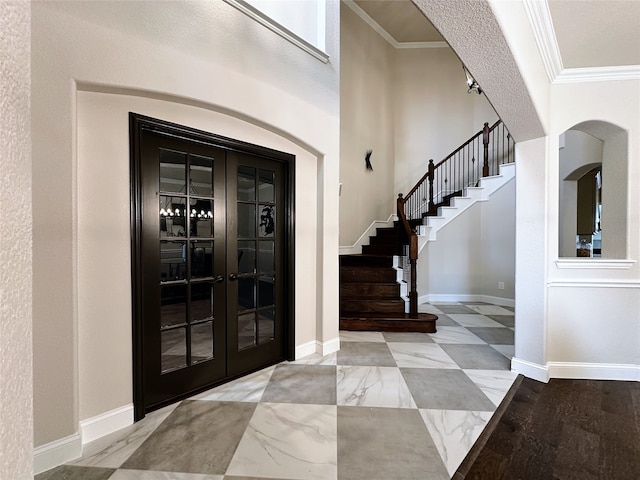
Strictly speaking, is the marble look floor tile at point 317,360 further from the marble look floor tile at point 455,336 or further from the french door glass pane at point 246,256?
the marble look floor tile at point 455,336

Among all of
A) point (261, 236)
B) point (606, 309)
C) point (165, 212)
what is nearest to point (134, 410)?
point (165, 212)

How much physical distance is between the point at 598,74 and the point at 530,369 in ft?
8.87

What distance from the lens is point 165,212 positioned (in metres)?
2.29

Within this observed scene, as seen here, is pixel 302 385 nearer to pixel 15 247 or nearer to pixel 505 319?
pixel 15 247

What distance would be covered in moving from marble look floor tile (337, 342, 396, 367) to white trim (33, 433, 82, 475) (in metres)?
2.05

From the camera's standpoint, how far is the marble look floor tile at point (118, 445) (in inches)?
68.0

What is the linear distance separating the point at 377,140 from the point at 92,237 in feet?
19.3

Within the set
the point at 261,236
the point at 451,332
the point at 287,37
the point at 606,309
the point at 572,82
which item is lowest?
the point at 451,332

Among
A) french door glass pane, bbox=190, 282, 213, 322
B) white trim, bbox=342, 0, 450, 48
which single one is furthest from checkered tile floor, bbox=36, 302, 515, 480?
white trim, bbox=342, 0, 450, 48

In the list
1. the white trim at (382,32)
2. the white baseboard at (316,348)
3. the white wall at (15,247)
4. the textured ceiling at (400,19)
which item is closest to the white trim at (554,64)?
the white wall at (15,247)

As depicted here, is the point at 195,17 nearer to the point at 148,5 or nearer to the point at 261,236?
the point at 148,5

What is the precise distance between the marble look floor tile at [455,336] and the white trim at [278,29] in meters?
3.48

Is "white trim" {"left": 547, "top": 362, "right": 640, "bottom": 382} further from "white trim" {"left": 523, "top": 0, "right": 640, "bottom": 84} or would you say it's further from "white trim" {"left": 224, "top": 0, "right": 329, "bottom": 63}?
"white trim" {"left": 224, "top": 0, "right": 329, "bottom": 63}

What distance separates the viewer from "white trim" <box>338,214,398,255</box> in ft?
19.3
